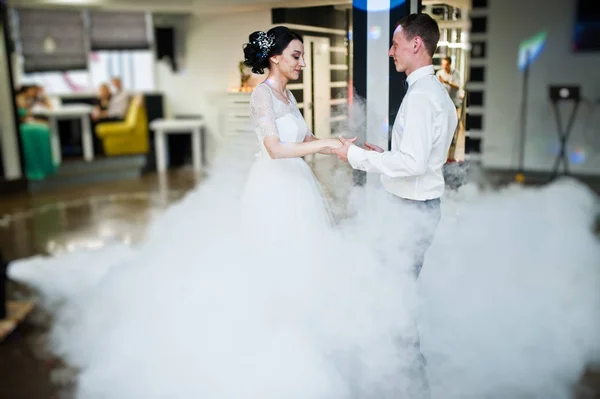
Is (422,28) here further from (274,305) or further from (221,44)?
(274,305)

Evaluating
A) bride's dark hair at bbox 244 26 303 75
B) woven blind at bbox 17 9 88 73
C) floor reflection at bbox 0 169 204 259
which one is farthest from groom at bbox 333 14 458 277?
woven blind at bbox 17 9 88 73

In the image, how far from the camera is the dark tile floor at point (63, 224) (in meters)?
2.59

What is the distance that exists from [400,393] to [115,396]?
1243 millimetres

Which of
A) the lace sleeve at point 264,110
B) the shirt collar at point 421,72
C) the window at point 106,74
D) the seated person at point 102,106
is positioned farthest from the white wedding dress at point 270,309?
the window at point 106,74

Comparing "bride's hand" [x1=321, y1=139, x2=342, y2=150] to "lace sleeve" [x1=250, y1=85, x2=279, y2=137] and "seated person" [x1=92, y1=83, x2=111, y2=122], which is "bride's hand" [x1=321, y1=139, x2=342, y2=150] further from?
"seated person" [x1=92, y1=83, x2=111, y2=122]

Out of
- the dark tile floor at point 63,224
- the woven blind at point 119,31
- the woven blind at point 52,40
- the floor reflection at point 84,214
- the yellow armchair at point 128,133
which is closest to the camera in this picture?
the dark tile floor at point 63,224

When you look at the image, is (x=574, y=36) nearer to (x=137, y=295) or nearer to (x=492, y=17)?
(x=492, y=17)

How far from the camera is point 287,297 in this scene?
2176mm

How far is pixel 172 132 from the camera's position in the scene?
904cm

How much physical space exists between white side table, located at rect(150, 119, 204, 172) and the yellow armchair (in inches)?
8.9

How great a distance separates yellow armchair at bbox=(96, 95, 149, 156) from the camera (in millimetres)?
8750

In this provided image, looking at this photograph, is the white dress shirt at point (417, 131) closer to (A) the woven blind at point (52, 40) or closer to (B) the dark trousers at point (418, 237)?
(B) the dark trousers at point (418, 237)

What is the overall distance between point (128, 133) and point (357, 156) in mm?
7689

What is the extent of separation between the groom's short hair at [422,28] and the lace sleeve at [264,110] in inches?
20.6
